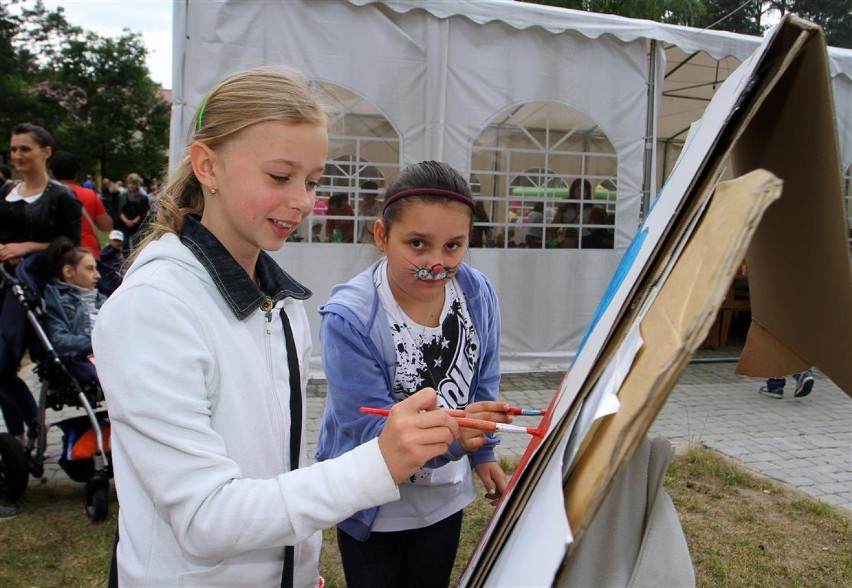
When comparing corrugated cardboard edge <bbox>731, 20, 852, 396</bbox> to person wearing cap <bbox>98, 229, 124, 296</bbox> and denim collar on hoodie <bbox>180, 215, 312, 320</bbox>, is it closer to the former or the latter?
denim collar on hoodie <bbox>180, 215, 312, 320</bbox>

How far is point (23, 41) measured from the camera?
134 ft

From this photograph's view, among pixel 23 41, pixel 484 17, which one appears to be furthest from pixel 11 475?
pixel 23 41

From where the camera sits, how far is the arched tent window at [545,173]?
6512mm

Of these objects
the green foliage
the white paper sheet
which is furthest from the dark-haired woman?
the green foliage

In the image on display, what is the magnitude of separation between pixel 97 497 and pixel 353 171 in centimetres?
355

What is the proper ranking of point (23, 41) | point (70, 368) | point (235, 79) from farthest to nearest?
point (23, 41) → point (70, 368) → point (235, 79)

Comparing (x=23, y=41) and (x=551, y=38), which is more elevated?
(x=23, y=41)

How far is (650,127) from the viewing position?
22.4ft

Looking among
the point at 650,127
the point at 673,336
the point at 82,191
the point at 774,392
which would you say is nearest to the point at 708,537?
the point at 673,336

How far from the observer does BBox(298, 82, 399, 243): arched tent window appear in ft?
20.0

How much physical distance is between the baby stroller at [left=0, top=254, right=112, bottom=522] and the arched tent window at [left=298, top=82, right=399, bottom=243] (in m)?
2.73

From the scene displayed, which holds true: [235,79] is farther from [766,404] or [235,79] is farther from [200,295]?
[766,404]

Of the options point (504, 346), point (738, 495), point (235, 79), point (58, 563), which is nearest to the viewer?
point (235, 79)

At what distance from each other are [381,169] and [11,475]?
379 centimetres
